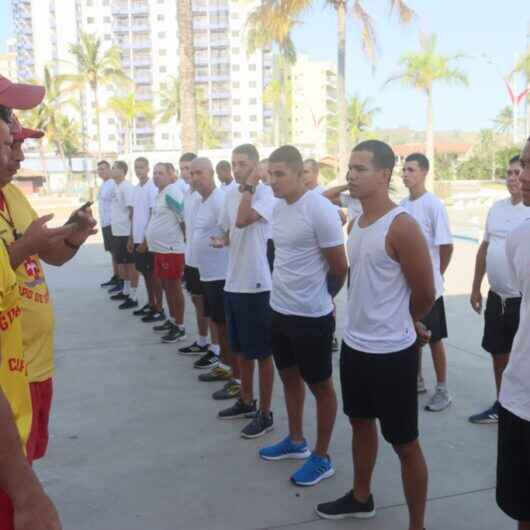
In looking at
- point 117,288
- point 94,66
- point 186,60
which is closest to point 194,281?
point 117,288

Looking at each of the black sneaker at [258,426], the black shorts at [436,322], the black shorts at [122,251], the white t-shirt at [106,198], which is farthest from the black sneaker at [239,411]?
the white t-shirt at [106,198]

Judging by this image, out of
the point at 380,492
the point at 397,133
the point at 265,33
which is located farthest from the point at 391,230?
the point at 397,133

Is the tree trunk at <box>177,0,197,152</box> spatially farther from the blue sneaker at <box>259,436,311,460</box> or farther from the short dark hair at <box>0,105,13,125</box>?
the short dark hair at <box>0,105,13,125</box>

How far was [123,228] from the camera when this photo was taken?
9211 millimetres

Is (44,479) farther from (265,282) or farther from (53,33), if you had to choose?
(53,33)

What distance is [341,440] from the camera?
435 centimetres

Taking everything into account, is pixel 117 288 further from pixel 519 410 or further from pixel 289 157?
pixel 519 410

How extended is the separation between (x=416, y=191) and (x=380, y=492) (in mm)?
2395

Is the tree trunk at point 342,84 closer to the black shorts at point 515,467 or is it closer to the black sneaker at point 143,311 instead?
the black sneaker at point 143,311

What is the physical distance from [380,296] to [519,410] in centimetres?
89

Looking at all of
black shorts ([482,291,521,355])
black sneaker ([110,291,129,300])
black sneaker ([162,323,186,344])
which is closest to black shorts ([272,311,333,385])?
black shorts ([482,291,521,355])

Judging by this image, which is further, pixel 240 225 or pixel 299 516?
pixel 240 225

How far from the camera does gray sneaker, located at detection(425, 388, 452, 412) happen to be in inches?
189

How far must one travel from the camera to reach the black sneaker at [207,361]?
611 centimetres
